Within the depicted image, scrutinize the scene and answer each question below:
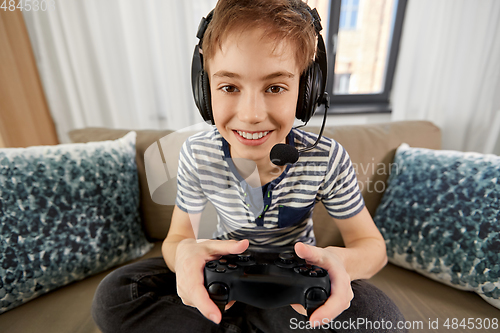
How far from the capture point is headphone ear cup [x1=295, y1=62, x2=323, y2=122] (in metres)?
0.48

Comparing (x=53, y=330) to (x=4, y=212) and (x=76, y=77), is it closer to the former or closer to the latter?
(x=4, y=212)

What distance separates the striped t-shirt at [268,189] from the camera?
598 mm

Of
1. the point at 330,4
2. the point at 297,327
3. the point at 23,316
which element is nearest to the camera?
the point at 297,327

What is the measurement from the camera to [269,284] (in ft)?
1.31

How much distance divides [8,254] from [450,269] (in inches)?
47.3

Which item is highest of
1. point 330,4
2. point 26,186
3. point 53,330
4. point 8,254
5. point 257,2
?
point 330,4

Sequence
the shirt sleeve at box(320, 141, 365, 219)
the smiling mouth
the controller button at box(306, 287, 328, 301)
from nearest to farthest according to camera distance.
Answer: the controller button at box(306, 287, 328, 301) → the smiling mouth → the shirt sleeve at box(320, 141, 365, 219)

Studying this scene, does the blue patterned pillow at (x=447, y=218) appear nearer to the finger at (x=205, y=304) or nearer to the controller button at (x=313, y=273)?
the controller button at (x=313, y=273)

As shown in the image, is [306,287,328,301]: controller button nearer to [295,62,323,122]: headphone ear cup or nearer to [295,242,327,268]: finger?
[295,242,327,268]: finger

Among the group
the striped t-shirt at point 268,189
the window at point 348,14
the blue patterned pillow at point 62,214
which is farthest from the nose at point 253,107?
the window at point 348,14

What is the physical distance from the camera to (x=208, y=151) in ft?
2.05

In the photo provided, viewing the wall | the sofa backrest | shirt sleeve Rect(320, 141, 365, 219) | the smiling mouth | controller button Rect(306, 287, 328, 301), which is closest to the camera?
controller button Rect(306, 287, 328, 301)

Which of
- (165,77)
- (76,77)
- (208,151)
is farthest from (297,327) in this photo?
(76,77)

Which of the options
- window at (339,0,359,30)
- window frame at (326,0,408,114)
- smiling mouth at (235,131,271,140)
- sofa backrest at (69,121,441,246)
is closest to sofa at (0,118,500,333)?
sofa backrest at (69,121,441,246)
